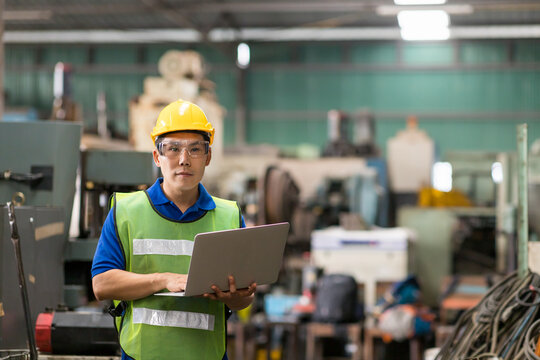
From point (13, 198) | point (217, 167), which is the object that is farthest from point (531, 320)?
point (217, 167)

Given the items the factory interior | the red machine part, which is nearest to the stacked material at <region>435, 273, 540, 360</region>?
the factory interior

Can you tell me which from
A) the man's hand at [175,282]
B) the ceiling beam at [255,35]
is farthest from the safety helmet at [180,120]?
the ceiling beam at [255,35]

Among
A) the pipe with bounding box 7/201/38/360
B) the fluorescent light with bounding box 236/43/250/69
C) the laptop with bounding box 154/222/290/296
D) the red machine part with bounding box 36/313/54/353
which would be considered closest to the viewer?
the laptop with bounding box 154/222/290/296

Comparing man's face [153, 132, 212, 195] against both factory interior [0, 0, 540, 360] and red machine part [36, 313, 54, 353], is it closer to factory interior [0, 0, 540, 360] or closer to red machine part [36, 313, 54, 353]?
factory interior [0, 0, 540, 360]

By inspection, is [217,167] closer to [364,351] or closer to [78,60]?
[364,351]

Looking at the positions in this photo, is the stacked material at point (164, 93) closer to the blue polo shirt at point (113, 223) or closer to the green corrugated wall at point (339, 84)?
the green corrugated wall at point (339, 84)

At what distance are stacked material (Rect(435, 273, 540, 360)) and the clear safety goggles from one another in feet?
5.59

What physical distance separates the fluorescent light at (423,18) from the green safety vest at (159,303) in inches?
385

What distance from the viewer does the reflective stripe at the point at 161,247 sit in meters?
2.43

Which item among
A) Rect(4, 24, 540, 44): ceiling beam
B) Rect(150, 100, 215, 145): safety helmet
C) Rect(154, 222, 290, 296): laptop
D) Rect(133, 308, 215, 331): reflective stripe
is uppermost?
Rect(4, 24, 540, 44): ceiling beam

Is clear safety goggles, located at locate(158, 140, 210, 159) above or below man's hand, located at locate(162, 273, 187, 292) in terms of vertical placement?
above

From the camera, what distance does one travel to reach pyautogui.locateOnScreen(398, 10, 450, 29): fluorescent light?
11680mm

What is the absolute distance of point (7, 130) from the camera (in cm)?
354

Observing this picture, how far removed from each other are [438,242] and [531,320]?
21.4 feet
